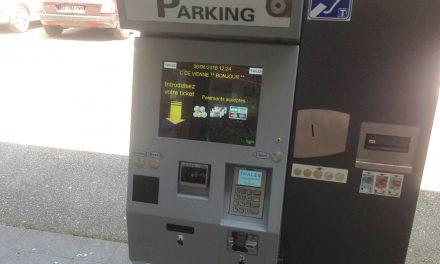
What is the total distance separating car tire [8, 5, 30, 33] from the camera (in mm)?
11312

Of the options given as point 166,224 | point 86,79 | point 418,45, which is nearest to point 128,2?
point 166,224

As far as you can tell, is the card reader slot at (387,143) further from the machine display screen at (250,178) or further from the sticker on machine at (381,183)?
the machine display screen at (250,178)

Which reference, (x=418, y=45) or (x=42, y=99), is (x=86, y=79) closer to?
(x=42, y=99)

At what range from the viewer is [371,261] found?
2.03 metres

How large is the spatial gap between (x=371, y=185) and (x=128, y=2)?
1.33 meters

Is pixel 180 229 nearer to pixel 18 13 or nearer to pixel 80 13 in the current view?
pixel 80 13

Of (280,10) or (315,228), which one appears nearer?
(280,10)

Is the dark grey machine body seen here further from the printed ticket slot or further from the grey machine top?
the grey machine top

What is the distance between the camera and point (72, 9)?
10.2 meters

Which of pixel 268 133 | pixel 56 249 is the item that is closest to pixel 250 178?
pixel 268 133

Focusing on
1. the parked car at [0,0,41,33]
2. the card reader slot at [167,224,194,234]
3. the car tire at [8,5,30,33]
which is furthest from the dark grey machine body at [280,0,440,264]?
the car tire at [8,5,30,33]

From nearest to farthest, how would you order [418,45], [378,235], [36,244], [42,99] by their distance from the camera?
1. [418,45]
2. [378,235]
3. [36,244]
4. [42,99]

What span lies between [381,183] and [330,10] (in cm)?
81

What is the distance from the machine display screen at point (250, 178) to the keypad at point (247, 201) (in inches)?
1.4
